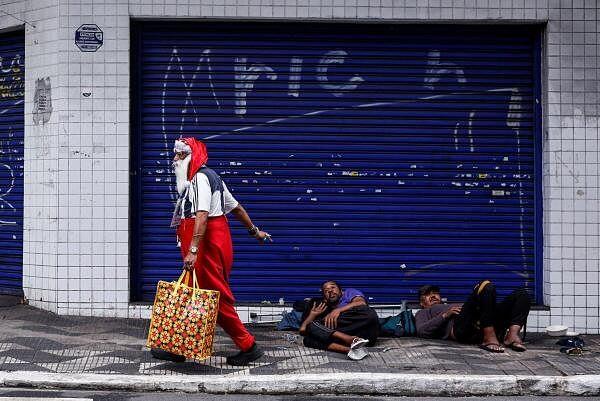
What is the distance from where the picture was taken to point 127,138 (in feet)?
31.2

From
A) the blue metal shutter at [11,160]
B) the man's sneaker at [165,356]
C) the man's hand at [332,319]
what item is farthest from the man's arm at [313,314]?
the blue metal shutter at [11,160]

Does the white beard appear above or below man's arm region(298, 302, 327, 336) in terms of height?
above

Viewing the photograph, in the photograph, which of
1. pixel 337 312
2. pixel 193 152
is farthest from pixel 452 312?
pixel 193 152

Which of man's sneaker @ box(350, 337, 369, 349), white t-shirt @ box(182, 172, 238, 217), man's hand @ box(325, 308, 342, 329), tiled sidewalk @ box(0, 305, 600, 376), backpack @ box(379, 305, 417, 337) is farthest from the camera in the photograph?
backpack @ box(379, 305, 417, 337)

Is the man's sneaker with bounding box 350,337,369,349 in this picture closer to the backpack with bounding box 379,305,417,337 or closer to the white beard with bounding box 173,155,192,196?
the backpack with bounding box 379,305,417,337

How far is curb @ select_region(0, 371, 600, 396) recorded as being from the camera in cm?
692

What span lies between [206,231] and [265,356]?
128 cm

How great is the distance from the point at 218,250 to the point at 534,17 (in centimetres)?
445

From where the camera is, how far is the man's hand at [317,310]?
28.8ft

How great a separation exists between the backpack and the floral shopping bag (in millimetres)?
2421

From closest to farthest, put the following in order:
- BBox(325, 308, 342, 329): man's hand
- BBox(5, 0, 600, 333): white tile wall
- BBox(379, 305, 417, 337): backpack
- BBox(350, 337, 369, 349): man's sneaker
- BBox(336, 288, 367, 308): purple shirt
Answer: BBox(350, 337, 369, 349): man's sneaker < BBox(325, 308, 342, 329): man's hand < BBox(336, 288, 367, 308): purple shirt < BBox(379, 305, 417, 337): backpack < BBox(5, 0, 600, 333): white tile wall

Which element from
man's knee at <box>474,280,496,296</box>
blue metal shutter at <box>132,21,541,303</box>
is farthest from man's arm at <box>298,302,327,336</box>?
man's knee at <box>474,280,496,296</box>

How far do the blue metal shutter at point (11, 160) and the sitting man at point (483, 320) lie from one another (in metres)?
4.59

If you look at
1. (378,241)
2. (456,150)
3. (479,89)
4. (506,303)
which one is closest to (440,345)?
(506,303)
